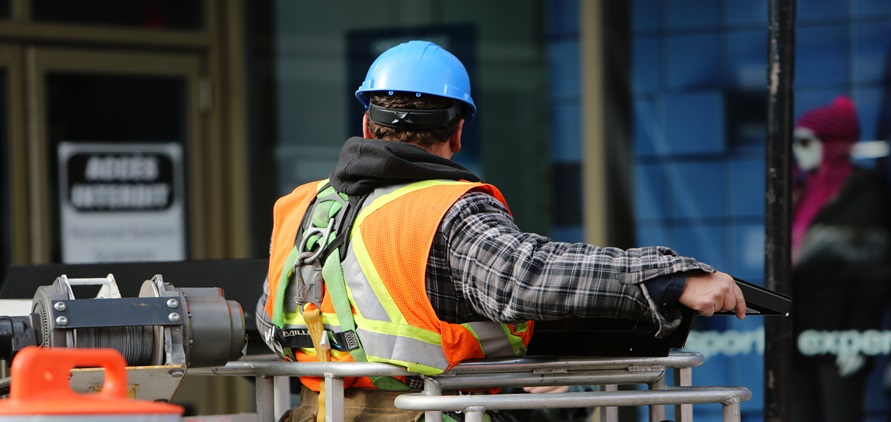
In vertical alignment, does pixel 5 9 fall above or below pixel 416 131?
above

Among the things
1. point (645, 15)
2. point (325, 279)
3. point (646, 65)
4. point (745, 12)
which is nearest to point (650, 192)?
point (646, 65)

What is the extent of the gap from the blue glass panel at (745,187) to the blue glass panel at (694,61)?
1.46ft

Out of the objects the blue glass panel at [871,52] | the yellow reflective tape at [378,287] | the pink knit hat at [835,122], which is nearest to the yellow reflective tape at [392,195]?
the yellow reflective tape at [378,287]

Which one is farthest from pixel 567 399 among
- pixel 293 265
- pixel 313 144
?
pixel 313 144

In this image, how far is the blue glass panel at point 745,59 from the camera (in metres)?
6.32

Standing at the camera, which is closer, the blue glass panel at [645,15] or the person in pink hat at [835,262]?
the person in pink hat at [835,262]

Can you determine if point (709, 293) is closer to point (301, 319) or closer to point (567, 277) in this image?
point (567, 277)

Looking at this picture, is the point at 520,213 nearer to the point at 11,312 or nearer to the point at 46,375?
the point at 11,312

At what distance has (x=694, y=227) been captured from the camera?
21.6 feet

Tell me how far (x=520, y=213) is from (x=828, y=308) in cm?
173

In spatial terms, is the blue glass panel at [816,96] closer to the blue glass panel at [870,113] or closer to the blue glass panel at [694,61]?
the blue glass panel at [870,113]

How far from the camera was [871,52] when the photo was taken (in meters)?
6.08

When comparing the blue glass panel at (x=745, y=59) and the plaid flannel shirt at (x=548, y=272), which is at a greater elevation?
the blue glass panel at (x=745, y=59)

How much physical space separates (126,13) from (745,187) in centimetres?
361
